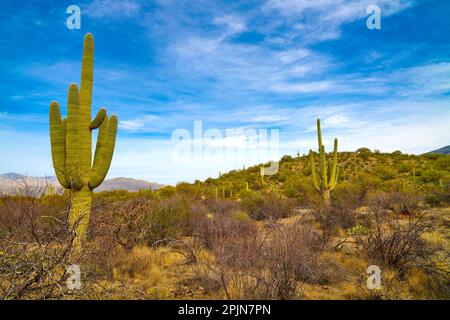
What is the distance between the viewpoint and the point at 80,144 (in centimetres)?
739

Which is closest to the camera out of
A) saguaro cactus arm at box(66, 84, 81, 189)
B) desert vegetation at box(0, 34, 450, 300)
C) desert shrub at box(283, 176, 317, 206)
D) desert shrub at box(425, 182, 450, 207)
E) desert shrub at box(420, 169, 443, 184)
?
desert vegetation at box(0, 34, 450, 300)

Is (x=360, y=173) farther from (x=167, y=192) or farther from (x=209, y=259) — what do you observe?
(x=209, y=259)

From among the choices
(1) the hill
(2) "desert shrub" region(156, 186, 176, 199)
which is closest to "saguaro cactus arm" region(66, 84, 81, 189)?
(2) "desert shrub" region(156, 186, 176, 199)

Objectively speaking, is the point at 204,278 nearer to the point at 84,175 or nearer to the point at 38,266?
the point at 38,266

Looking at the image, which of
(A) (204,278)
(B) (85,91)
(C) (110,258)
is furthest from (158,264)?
(B) (85,91)

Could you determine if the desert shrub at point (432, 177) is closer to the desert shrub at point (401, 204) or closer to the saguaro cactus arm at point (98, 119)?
the desert shrub at point (401, 204)

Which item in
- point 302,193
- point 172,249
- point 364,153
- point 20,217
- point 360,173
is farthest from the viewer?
point 364,153

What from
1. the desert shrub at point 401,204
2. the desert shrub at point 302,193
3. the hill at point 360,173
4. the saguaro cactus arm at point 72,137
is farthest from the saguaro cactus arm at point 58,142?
the hill at point 360,173

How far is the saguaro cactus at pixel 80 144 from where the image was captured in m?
7.13

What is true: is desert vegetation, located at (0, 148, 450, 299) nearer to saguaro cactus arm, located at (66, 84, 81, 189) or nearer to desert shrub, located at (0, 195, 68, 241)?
desert shrub, located at (0, 195, 68, 241)

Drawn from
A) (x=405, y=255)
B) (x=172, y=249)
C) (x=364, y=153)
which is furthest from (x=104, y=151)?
(x=364, y=153)

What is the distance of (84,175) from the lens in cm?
722

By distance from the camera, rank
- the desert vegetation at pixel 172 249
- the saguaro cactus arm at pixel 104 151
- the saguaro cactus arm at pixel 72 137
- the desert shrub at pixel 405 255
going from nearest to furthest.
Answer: the desert vegetation at pixel 172 249
the desert shrub at pixel 405 255
the saguaro cactus arm at pixel 72 137
the saguaro cactus arm at pixel 104 151

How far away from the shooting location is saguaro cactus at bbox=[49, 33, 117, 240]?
7.13 meters
